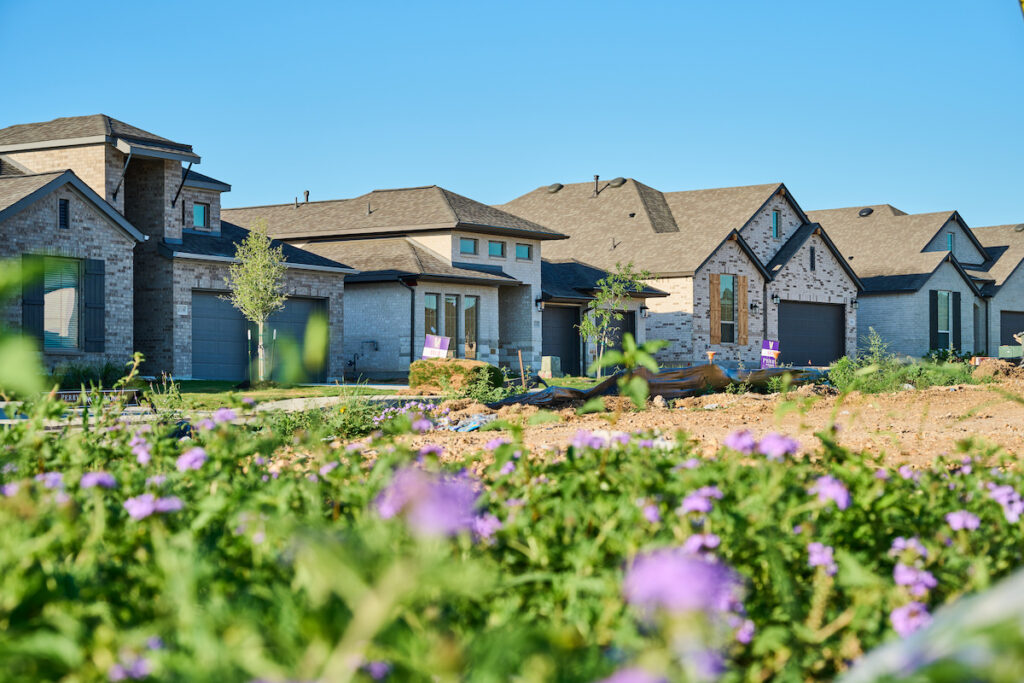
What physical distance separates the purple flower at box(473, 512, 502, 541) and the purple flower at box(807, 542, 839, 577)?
0.92 m

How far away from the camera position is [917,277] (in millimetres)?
41594

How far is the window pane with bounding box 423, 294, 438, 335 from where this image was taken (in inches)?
1157

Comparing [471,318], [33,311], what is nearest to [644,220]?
[471,318]

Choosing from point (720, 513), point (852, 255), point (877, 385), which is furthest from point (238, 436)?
point (852, 255)

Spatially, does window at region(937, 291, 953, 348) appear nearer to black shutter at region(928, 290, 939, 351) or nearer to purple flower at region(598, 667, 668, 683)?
black shutter at region(928, 290, 939, 351)

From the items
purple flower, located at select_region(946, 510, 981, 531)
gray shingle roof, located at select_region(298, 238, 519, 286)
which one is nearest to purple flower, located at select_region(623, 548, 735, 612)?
purple flower, located at select_region(946, 510, 981, 531)

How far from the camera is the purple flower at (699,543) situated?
8.70ft

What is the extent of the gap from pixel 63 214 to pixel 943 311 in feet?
113

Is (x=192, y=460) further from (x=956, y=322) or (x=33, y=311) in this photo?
(x=956, y=322)

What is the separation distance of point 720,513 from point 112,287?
2185 cm

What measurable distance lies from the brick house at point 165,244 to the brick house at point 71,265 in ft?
1.12

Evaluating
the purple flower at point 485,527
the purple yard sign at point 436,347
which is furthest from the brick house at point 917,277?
the purple flower at point 485,527

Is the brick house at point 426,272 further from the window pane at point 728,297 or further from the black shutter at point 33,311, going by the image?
the black shutter at point 33,311

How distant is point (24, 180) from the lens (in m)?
22.0
